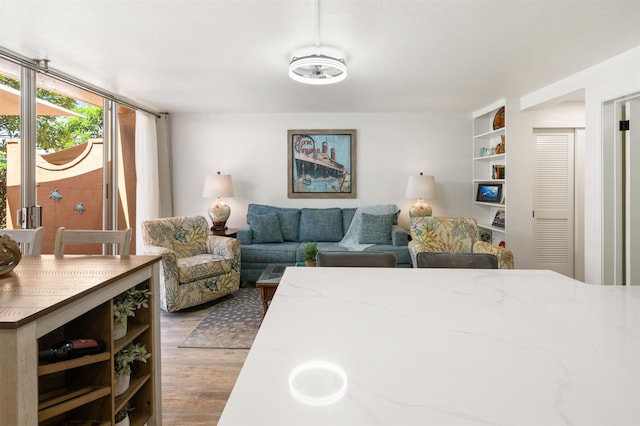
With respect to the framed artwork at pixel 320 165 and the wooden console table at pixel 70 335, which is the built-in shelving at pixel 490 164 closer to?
the framed artwork at pixel 320 165

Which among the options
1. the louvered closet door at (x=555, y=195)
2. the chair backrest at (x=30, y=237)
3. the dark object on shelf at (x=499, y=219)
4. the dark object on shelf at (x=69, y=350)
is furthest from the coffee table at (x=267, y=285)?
the louvered closet door at (x=555, y=195)

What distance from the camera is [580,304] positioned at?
936 mm

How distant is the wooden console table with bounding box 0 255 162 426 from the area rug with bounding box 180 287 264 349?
1.15m

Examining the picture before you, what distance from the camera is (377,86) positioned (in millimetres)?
3895

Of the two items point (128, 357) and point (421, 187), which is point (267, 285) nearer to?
point (128, 357)

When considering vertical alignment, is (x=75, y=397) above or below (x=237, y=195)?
below

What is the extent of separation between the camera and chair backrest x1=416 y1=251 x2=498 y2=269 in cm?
160

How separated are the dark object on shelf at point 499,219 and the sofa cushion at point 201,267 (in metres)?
3.33

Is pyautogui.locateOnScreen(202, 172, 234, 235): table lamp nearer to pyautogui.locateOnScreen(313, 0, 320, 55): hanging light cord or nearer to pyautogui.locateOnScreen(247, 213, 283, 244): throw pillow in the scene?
pyautogui.locateOnScreen(247, 213, 283, 244): throw pillow

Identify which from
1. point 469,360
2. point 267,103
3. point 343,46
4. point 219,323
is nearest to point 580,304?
point 469,360

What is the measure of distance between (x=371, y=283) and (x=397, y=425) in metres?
0.72

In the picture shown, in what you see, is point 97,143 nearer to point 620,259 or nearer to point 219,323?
point 219,323

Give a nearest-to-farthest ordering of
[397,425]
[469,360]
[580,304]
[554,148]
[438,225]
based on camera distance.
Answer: [397,425] → [469,360] → [580,304] → [438,225] → [554,148]

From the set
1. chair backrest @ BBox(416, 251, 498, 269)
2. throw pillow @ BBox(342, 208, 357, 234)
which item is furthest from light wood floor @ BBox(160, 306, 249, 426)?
throw pillow @ BBox(342, 208, 357, 234)
